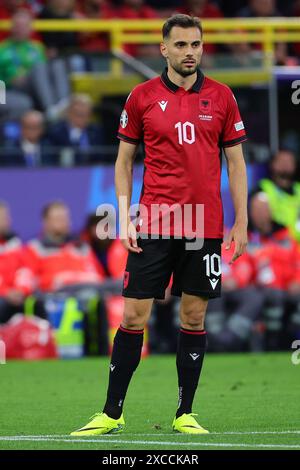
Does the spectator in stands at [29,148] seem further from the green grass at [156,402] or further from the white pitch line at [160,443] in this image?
the white pitch line at [160,443]

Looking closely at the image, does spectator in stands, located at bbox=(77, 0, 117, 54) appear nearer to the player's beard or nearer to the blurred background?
the blurred background

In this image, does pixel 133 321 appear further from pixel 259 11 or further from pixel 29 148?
pixel 259 11

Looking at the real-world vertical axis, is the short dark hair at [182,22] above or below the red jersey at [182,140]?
above

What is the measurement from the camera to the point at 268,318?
14.3 meters

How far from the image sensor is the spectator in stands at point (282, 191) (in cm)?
1525

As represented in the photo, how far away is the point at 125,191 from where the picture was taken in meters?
7.46

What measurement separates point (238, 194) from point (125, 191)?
2.12ft

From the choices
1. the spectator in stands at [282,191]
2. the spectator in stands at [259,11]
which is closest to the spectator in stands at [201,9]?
the spectator in stands at [259,11]

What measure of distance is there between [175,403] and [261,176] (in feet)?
21.7

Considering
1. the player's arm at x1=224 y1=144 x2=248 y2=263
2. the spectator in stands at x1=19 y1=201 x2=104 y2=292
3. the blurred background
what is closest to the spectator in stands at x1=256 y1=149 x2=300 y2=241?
the blurred background

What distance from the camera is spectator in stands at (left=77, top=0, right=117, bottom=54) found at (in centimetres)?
1730

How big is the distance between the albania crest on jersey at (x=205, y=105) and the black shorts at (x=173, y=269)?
0.72 meters

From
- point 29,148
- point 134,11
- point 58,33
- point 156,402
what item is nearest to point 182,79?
point 156,402
